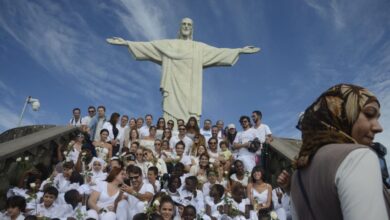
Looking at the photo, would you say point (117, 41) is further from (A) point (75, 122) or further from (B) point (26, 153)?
(B) point (26, 153)

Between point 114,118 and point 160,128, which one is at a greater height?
point 114,118

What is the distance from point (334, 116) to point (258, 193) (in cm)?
562

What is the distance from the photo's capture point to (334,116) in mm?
1255

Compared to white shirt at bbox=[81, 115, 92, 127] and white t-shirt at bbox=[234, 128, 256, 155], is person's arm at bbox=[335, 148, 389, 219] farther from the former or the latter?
white shirt at bbox=[81, 115, 92, 127]

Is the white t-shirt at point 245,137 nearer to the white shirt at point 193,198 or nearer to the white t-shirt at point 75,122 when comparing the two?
the white shirt at point 193,198

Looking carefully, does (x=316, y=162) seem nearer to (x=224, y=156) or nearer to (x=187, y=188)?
(x=187, y=188)

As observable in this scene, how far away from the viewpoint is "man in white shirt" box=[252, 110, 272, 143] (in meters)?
8.45

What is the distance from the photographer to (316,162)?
1201mm

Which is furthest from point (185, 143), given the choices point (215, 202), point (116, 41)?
point (116, 41)

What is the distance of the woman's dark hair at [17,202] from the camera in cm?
550

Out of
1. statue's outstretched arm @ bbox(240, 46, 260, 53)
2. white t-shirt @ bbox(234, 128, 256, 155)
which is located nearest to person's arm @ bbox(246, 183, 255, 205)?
white t-shirt @ bbox(234, 128, 256, 155)

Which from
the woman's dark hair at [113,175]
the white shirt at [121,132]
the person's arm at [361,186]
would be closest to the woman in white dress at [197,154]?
the white shirt at [121,132]

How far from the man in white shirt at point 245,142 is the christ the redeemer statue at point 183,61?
4.53m

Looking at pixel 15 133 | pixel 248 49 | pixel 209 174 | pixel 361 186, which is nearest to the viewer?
pixel 361 186
